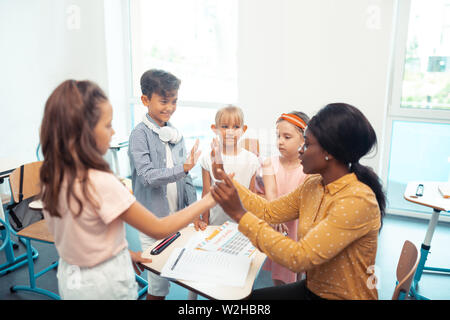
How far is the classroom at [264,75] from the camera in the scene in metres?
3.16

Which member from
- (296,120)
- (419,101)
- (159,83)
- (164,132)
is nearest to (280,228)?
(296,120)

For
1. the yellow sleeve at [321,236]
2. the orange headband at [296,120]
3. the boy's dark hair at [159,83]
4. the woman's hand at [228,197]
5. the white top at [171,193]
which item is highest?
the boy's dark hair at [159,83]

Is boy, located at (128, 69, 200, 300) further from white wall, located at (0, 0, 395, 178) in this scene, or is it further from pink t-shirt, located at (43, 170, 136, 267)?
white wall, located at (0, 0, 395, 178)

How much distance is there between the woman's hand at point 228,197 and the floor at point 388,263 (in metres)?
1.20

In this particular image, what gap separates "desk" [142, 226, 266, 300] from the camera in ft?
A: 4.21

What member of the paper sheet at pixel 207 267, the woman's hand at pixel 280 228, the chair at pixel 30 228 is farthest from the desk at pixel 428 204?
the chair at pixel 30 228

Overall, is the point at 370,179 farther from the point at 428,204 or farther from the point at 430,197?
the point at 430,197

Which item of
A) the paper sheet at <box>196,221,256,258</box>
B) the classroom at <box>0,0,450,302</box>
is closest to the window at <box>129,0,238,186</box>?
the classroom at <box>0,0,450,302</box>

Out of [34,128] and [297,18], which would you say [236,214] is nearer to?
[297,18]

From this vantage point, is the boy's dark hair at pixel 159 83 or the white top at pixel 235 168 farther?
the white top at pixel 235 168

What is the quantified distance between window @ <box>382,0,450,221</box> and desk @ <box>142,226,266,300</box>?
3113mm

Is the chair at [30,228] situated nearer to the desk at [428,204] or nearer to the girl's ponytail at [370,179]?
the girl's ponytail at [370,179]

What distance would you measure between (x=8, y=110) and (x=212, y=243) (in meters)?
4.61

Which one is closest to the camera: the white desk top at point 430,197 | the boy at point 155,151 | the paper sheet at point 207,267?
the paper sheet at point 207,267
